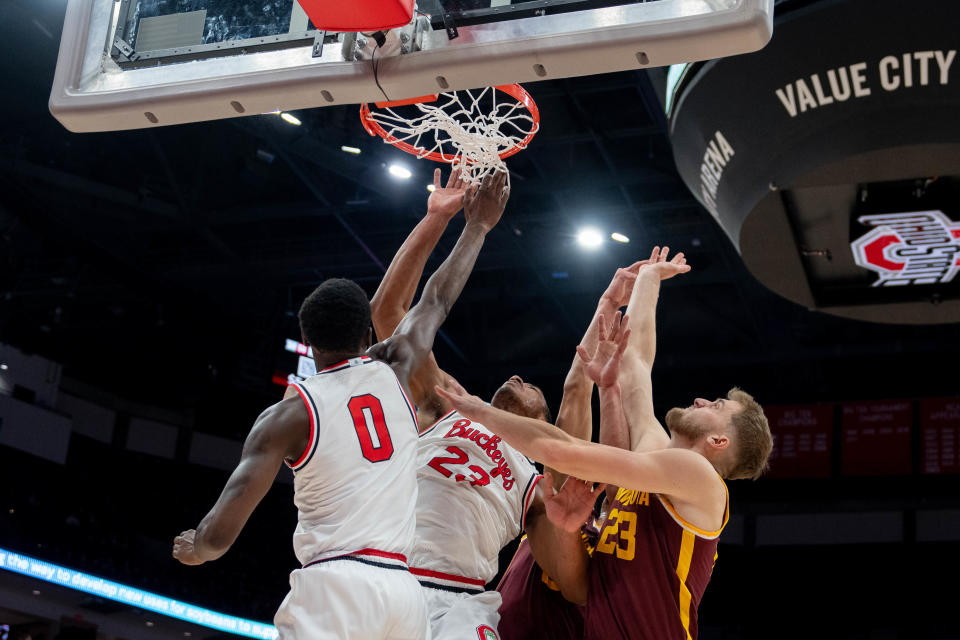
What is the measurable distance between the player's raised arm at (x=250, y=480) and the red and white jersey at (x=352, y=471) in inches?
1.8

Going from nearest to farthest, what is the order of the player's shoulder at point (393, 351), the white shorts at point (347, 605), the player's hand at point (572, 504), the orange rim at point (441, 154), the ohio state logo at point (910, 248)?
the white shorts at point (347, 605) → the player's hand at point (572, 504) → the player's shoulder at point (393, 351) → the orange rim at point (441, 154) → the ohio state logo at point (910, 248)

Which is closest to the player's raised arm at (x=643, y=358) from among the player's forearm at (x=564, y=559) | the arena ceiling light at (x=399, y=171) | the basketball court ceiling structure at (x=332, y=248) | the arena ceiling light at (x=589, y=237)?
the player's forearm at (x=564, y=559)

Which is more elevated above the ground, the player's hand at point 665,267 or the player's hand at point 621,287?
the player's hand at point 665,267

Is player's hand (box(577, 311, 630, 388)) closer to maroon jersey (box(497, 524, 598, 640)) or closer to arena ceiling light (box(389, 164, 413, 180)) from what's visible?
maroon jersey (box(497, 524, 598, 640))

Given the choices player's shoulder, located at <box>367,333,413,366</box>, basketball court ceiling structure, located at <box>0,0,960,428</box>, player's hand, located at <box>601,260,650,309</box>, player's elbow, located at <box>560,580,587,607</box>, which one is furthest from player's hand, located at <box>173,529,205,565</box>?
basketball court ceiling structure, located at <box>0,0,960,428</box>

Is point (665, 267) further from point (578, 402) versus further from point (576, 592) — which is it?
point (576, 592)

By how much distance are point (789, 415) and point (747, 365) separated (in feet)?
6.90

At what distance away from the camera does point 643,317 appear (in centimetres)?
431

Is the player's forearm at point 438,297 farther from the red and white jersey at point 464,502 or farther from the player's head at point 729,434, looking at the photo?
the player's head at point 729,434

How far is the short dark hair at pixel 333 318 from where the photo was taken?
322 cm

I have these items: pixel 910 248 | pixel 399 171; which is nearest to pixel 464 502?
pixel 910 248

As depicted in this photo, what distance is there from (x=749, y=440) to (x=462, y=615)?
1.15m

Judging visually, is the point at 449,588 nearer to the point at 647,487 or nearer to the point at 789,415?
the point at 647,487

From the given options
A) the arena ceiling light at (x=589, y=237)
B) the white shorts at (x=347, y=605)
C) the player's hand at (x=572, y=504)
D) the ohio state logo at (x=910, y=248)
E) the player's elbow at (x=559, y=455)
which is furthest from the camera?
the arena ceiling light at (x=589, y=237)
